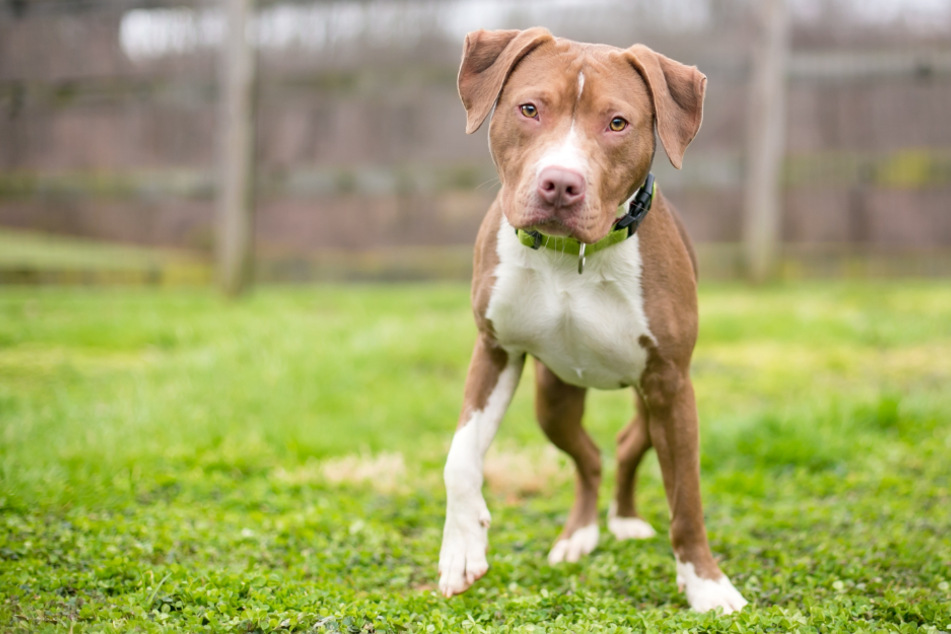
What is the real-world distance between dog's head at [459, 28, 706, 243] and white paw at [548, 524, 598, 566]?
1235mm

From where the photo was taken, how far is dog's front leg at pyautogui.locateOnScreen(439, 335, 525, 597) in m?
2.69

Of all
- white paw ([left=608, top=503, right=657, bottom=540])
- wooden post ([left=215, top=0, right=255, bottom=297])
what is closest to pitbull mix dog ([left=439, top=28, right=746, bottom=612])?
white paw ([left=608, top=503, right=657, bottom=540])

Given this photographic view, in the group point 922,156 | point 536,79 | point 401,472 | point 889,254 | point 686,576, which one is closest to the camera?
point 536,79

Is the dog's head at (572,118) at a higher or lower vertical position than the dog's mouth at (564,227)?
higher

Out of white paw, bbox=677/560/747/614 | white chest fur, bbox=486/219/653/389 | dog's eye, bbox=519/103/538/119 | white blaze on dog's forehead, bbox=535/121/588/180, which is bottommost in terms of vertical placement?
white paw, bbox=677/560/747/614

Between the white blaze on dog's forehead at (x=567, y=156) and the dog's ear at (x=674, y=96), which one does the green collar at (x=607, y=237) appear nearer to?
the dog's ear at (x=674, y=96)

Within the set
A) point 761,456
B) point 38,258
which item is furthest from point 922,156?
point 38,258

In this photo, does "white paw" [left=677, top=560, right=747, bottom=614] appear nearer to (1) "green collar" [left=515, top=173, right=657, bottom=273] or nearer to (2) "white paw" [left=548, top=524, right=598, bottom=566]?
(2) "white paw" [left=548, top=524, right=598, bottom=566]

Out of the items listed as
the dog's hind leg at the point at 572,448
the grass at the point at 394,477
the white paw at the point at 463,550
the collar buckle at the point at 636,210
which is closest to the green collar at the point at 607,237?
the collar buckle at the point at 636,210

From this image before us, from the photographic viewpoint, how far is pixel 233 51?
7.77 m

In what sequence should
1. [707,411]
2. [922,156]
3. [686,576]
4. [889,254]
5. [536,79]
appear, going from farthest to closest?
[889,254] → [922,156] → [707,411] → [686,576] → [536,79]

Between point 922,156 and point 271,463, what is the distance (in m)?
5.86

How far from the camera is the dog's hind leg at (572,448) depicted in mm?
3229

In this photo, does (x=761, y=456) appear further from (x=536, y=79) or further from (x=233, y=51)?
(x=233, y=51)
